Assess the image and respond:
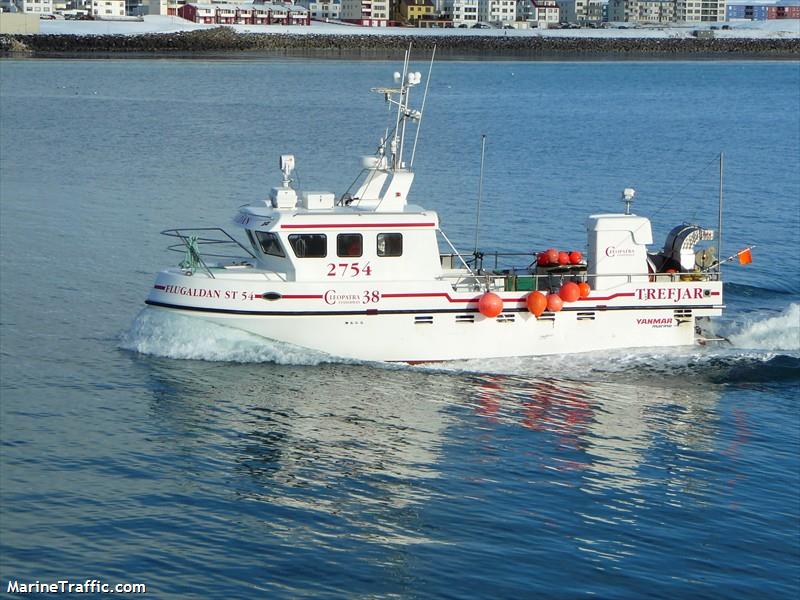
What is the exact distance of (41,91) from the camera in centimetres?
8919

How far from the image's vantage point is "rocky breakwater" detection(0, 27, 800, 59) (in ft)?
465

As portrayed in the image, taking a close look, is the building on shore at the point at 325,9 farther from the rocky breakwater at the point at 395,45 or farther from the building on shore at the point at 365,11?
the rocky breakwater at the point at 395,45

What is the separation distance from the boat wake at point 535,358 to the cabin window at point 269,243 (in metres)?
1.58

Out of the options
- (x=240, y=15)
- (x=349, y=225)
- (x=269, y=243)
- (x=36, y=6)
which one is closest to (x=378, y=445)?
(x=349, y=225)

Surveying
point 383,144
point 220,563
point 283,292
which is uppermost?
point 383,144

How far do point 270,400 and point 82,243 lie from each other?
45.2 feet

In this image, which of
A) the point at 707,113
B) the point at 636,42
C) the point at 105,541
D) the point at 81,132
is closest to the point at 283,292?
the point at 105,541

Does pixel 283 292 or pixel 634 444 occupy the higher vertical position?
pixel 283 292

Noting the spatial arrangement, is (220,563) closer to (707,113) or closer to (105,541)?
(105,541)

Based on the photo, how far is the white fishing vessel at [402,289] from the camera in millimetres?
23656

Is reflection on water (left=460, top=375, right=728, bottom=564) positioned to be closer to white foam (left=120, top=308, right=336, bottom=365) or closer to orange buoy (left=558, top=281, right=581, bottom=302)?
orange buoy (left=558, top=281, right=581, bottom=302)

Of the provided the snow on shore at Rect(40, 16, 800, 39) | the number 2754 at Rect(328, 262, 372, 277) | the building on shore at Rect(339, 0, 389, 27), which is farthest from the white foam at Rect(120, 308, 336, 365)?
the building on shore at Rect(339, 0, 389, 27)

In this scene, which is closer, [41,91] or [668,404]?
[668,404]

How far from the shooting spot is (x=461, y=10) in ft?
648
